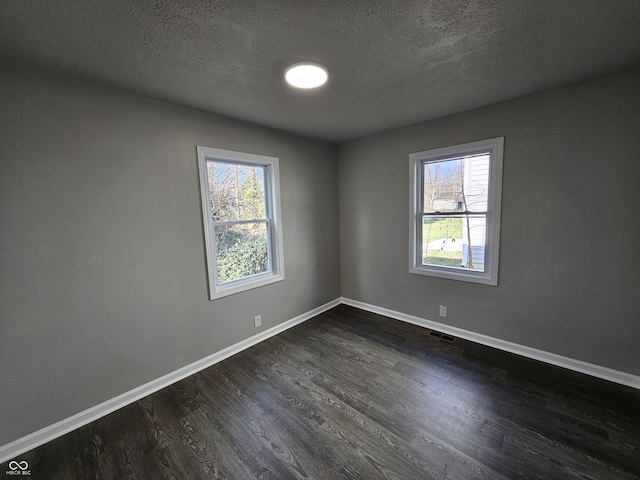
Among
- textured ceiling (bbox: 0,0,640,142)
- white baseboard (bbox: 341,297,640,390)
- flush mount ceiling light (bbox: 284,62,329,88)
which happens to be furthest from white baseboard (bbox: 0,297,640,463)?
flush mount ceiling light (bbox: 284,62,329,88)

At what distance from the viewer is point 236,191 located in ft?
9.14

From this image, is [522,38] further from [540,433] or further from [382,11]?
[540,433]

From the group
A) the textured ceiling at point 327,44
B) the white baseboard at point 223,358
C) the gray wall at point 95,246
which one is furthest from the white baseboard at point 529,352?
the textured ceiling at point 327,44

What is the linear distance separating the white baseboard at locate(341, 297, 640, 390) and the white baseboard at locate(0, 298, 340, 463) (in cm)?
181

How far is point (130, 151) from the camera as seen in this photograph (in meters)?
2.00

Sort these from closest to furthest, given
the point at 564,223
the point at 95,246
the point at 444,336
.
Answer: the point at 95,246 → the point at 564,223 → the point at 444,336

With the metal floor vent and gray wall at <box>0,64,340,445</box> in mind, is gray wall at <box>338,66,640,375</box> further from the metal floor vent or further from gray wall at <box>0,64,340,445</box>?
gray wall at <box>0,64,340,445</box>

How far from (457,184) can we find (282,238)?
2.12 metres

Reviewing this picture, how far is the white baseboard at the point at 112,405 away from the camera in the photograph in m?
1.63

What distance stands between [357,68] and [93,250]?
229 cm

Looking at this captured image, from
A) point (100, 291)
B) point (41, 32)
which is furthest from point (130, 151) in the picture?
point (100, 291)

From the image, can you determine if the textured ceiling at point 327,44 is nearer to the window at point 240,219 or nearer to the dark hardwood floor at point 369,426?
the window at point 240,219

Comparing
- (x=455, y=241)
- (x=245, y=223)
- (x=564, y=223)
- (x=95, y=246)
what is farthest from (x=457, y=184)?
(x=95, y=246)

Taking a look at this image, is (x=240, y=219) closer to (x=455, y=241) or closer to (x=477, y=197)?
(x=455, y=241)
